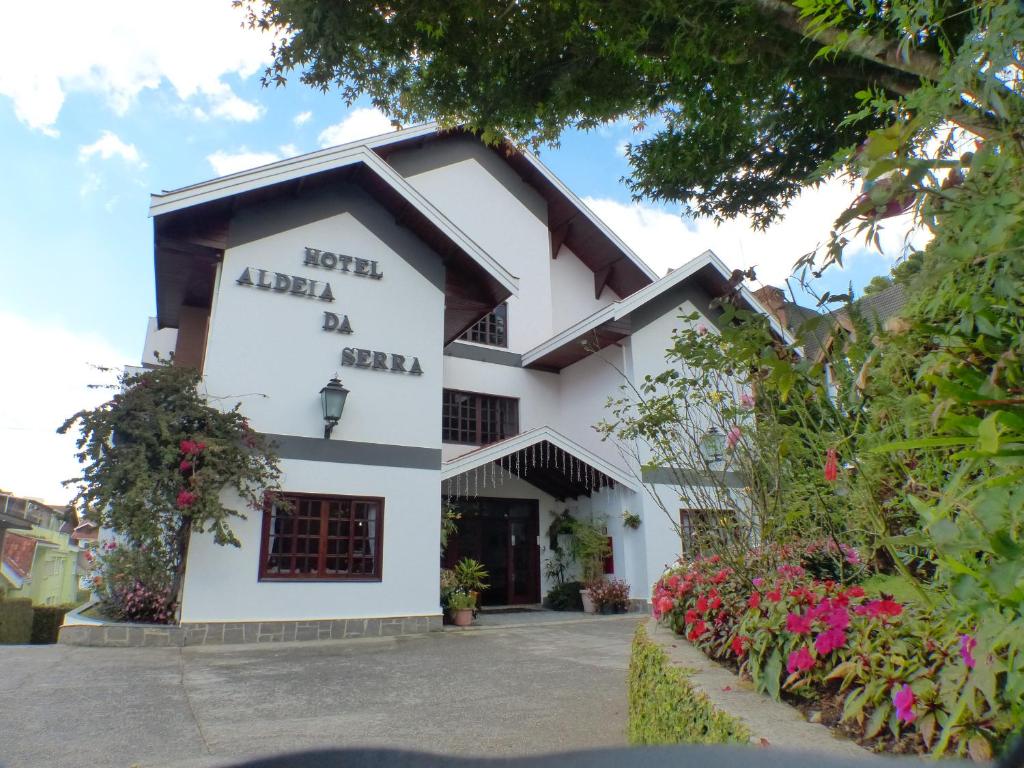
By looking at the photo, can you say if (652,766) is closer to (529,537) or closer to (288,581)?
(288,581)

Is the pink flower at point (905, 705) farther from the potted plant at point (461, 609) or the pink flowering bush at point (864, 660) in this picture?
the potted plant at point (461, 609)

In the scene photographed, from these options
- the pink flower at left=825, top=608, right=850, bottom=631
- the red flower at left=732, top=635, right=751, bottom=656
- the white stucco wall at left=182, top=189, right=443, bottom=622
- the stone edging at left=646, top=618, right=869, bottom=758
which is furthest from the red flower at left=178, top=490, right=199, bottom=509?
the pink flower at left=825, top=608, right=850, bottom=631

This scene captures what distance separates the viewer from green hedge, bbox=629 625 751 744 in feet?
8.76

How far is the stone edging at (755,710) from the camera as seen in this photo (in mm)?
2248

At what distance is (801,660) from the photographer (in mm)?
2807

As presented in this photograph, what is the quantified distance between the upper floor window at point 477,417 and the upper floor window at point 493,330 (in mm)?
1250

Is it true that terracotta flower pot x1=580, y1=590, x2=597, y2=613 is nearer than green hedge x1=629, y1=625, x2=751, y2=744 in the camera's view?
No

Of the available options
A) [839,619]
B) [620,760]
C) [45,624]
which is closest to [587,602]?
[839,619]

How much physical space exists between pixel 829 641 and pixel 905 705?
0.62 meters

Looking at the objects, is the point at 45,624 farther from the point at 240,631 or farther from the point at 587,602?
the point at 587,602

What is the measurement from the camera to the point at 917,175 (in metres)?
1.52

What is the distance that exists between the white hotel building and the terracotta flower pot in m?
0.79

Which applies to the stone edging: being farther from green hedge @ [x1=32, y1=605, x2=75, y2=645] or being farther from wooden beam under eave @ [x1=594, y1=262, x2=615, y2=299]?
green hedge @ [x1=32, y1=605, x2=75, y2=645]

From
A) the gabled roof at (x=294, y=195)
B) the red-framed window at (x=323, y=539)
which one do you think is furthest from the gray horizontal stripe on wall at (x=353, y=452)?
the gabled roof at (x=294, y=195)
